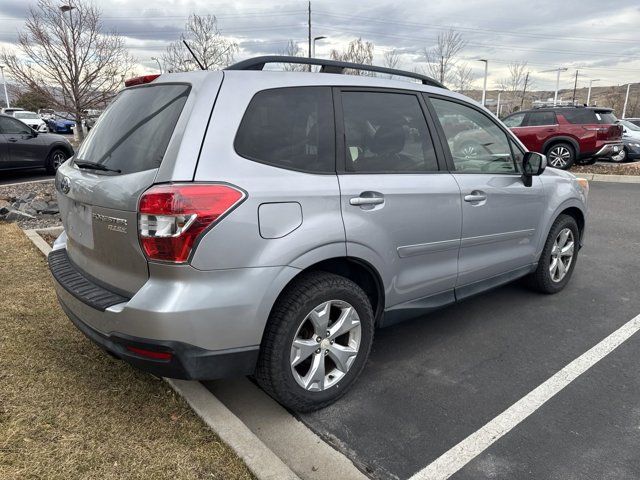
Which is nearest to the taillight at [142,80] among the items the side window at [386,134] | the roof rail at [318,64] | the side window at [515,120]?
the roof rail at [318,64]

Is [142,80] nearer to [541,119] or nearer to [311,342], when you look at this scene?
[311,342]

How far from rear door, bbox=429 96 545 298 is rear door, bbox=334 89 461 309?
0.52ft

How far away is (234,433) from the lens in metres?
2.51

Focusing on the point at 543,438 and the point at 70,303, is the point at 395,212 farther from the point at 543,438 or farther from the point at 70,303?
the point at 70,303

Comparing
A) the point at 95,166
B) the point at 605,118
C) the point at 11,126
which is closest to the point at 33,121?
the point at 11,126

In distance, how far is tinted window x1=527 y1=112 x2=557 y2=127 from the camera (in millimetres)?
13906

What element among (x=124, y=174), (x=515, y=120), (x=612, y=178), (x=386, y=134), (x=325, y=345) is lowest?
(x=612, y=178)


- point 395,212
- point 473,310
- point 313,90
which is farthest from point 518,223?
point 313,90

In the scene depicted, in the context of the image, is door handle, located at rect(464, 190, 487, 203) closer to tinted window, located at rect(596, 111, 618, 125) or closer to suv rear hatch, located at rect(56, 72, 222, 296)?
suv rear hatch, located at rect(56, 72, 222, 296)

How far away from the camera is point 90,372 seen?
306 centimetres

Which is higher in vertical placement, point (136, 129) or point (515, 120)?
point (136, 129)

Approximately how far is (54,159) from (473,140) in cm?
1133

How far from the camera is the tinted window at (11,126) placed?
37.2 feet

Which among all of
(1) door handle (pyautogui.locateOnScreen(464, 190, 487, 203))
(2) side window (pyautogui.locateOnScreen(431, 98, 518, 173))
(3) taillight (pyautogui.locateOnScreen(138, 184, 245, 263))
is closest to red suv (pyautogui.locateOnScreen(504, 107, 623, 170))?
(2) side window (pyautogui.locateOnScreen(431, 98, 518, 173))
